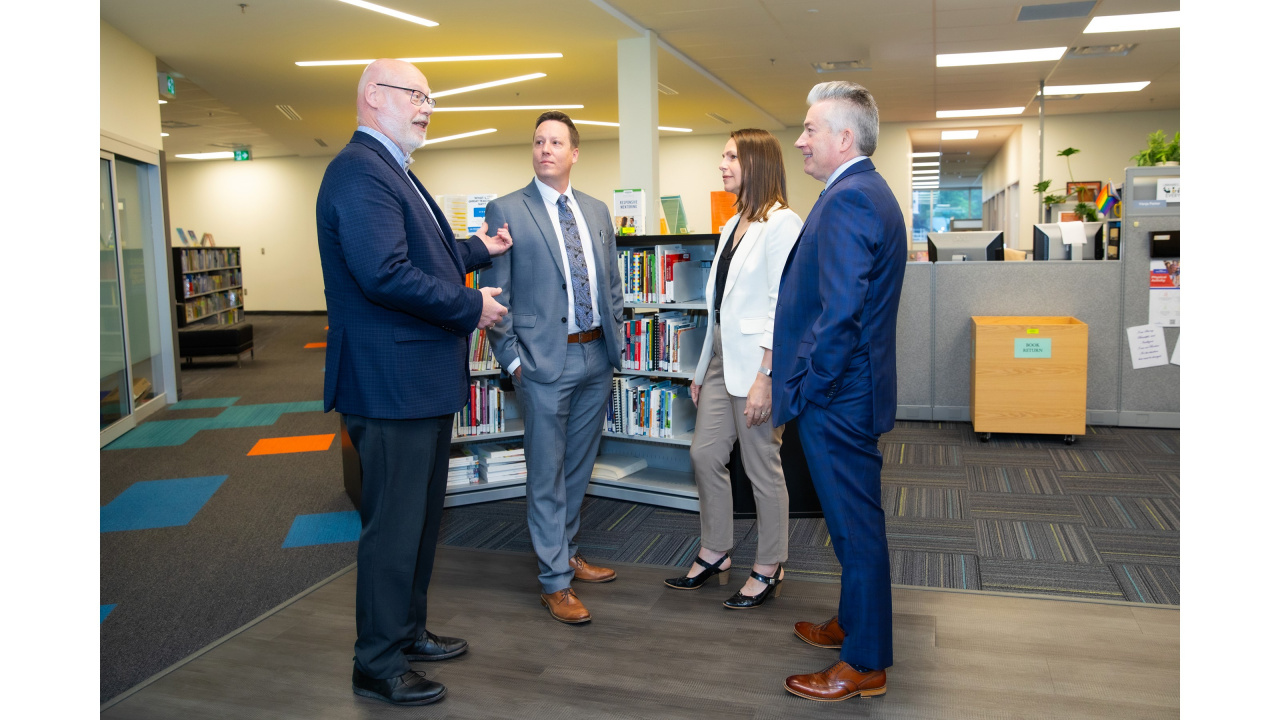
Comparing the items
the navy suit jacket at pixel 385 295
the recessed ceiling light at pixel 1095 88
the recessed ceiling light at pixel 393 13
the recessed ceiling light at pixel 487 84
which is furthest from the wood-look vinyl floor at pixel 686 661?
the recessed ceiling light at pixel 1095 88

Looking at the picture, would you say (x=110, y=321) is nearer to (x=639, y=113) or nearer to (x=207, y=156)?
(x=639, y=113)

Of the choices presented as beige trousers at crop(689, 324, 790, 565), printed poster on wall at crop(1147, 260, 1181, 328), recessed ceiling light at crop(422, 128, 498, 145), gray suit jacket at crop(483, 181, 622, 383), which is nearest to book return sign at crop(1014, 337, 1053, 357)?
printed poster on wall at crop(1147, 260, 1181, 328)

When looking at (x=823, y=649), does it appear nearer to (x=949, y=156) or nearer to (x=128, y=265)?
(x=128, y=265)

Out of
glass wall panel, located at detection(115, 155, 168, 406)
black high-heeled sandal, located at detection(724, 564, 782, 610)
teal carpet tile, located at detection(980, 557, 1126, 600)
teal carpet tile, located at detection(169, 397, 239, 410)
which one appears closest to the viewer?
black high-heeled sandal, located at detection(724, 564, 782, 610)

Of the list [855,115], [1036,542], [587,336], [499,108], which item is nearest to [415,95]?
[587,336]

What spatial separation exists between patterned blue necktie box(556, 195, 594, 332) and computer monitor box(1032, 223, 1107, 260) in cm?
397

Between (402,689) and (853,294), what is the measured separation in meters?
1.56

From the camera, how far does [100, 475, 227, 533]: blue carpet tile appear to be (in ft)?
13.3

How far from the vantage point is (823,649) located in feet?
8.23

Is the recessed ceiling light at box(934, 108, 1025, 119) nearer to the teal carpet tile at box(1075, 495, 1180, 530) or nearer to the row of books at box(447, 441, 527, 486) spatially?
the teal carpet tile at box(1075, 495, 1180, 530)

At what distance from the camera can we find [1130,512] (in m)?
3.80

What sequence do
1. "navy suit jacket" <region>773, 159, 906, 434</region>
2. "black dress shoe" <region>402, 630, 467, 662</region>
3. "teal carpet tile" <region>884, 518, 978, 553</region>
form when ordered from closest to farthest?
"navy suit jacket" <region>773, 159, 906, 434</region> < "black dress shoe" <region>402, 630, 467, 662</region> < "teal carpet tile" <region>884, 518, 978, 553</region>
